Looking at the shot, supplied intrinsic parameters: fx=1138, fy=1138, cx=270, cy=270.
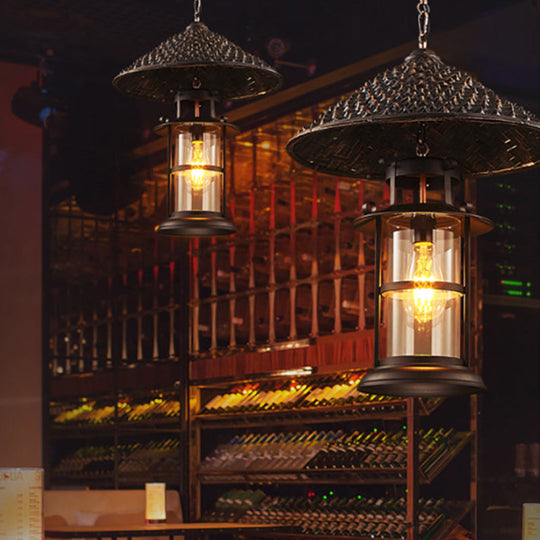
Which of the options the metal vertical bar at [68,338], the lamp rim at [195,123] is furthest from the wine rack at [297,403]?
the lamp rim at [195,123]

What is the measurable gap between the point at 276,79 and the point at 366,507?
12.9 feet

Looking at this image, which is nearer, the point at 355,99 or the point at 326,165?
the point at 355,99

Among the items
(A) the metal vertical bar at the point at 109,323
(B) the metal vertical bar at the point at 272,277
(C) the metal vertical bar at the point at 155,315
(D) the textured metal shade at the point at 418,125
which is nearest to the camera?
(D) the textured metal shade at the point at 418,125

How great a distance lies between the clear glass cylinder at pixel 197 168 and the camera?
3430 mm

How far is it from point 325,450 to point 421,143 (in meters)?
4.95

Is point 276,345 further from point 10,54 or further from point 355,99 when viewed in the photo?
point 355,99

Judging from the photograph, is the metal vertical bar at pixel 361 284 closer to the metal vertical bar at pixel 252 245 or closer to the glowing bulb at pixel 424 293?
the metal vertical bar at pixel 252 245

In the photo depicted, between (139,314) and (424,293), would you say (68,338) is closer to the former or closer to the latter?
(139,314)

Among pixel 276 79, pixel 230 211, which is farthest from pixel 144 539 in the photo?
pixel 276 79

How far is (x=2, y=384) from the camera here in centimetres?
829

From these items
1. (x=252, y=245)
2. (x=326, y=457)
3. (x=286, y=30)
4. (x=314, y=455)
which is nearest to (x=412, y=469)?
(x=326, y=457)

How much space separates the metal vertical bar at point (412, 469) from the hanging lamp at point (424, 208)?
4118 mm

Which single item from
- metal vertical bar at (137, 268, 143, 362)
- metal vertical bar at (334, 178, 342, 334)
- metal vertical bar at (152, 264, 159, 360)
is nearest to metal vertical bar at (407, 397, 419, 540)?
metal vertical bar at (334, 178, 342, 334)

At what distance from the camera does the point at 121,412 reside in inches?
336
